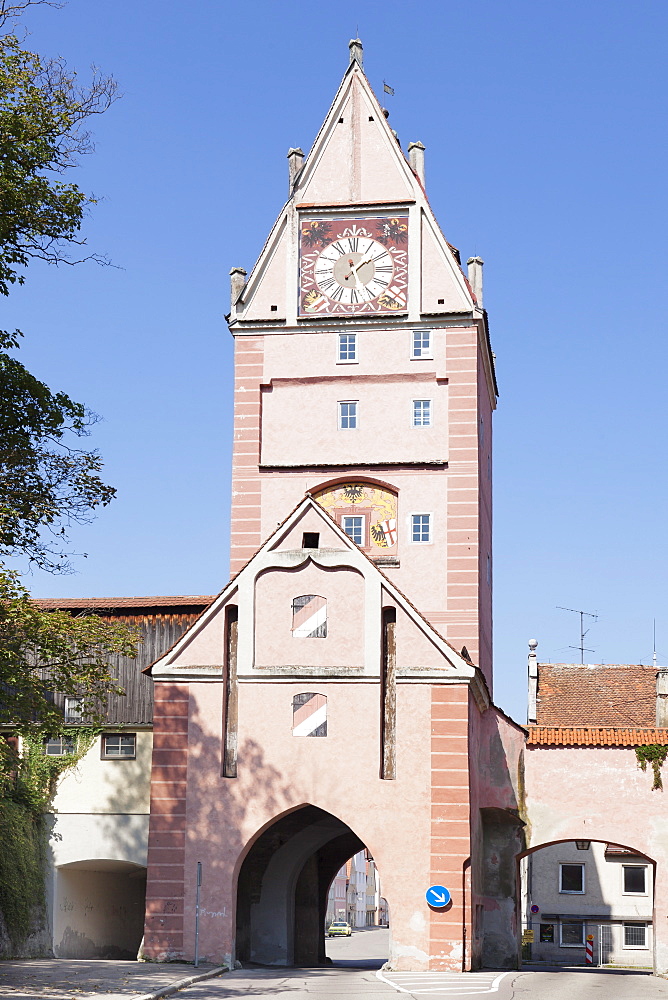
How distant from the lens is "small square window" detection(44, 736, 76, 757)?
36.9 meters

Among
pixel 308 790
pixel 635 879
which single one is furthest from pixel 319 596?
pixel 635 879

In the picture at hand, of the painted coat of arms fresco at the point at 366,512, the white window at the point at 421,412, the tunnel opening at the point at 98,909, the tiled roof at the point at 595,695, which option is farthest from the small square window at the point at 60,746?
the tiled roof at the point at 595,695

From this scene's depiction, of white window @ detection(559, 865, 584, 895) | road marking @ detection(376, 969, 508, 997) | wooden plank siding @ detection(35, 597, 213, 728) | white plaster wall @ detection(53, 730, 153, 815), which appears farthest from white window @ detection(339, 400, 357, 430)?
white window @ detection(559, 865, 584, 895)

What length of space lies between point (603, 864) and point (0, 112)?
164 feet

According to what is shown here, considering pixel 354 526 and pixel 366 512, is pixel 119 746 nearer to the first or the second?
pixel 354 526

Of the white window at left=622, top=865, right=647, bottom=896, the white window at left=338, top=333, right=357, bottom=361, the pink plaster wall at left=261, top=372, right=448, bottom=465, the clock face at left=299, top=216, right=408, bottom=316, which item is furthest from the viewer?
the white window at left=622, top=865, right=647, bottom=896

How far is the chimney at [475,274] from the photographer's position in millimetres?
43375

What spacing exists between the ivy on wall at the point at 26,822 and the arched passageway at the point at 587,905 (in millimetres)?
31039

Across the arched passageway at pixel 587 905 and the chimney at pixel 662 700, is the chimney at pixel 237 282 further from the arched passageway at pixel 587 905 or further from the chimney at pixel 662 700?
the arched passageway at pixel 587 905

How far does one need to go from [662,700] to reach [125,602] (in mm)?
17897

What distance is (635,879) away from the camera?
6303cm

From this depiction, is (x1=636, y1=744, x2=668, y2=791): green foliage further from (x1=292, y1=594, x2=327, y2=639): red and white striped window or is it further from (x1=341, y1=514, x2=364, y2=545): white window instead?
(x1=292, y1=594, x2=327, y2=639): red and white striped window

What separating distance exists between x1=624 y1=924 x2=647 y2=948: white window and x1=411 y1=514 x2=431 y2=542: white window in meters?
29.8

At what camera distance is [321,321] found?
42.4 m
